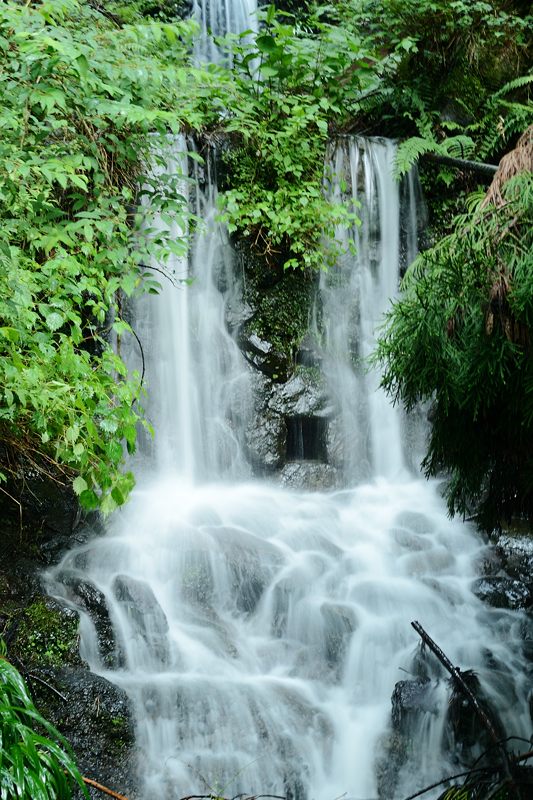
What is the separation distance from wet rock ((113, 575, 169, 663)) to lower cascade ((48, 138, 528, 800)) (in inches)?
0.5

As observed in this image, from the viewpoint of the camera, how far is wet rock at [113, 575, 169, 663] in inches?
188

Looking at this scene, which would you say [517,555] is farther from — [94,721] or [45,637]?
[45,637]

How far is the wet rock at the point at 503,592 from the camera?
5.44 m

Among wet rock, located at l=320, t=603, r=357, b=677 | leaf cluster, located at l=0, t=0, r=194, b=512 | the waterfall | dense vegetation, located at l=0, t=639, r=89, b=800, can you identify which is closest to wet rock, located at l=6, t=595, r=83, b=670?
leaf cluster, located at l=0, t=0, r=194, b=512

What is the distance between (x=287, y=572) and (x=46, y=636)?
2039mm

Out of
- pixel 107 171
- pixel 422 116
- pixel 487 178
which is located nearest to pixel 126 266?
pixel 107 171

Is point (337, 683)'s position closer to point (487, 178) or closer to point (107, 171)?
point (107, 171)

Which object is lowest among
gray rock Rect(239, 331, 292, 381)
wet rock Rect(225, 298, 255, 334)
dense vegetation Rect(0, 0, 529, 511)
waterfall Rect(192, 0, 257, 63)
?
gray rock Rect(239, 331, 292, 381)

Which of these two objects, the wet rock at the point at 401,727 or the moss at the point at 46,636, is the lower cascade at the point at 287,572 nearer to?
the wet rock at the point at 401,727

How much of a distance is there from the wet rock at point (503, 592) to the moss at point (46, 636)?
3.10m

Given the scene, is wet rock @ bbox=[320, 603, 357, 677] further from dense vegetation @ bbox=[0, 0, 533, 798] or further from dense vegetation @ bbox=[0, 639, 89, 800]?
dense vegetation @ bbox=[0, 639, 89, 800]

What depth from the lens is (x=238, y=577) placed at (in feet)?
18.1

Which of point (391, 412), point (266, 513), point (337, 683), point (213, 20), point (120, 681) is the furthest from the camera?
point (213, 20)

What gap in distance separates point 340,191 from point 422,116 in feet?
4.77
